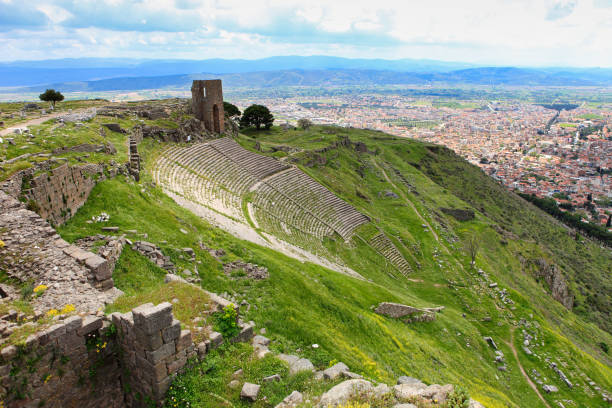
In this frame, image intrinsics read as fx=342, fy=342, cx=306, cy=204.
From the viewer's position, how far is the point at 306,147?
55.8 metres

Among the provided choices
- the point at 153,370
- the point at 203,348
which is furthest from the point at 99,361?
the point at 203,348

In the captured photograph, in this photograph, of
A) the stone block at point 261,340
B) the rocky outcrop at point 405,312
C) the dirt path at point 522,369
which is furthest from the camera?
the dirt path at point 522,369

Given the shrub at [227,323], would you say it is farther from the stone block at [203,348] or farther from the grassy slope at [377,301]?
the grassy slope at [377,301]

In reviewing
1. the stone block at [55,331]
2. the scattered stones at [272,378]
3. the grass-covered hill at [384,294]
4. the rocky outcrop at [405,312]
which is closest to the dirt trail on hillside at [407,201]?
the grass-covered hill at [384,294]

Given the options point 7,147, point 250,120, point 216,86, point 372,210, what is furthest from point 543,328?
point 250,120

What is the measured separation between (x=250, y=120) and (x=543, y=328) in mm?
55449

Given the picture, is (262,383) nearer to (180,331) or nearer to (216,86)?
(180,331)

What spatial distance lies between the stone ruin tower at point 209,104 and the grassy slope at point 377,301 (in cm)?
522

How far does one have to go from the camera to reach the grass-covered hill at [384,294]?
36.1 feet

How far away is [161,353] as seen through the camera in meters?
7.45

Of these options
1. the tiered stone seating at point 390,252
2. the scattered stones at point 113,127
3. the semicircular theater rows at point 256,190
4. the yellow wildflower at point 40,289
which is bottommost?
the tiered stone seating at point 390,252

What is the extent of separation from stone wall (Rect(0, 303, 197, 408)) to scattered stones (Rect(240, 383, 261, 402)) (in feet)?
4.87

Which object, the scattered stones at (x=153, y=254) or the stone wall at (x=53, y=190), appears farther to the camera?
the stone wall at (x=53, y=190)

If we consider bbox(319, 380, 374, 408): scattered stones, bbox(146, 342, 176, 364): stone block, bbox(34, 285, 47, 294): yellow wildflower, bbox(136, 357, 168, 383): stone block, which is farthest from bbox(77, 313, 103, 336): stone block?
bbox(319, 380, 374, 408): scattered stones
